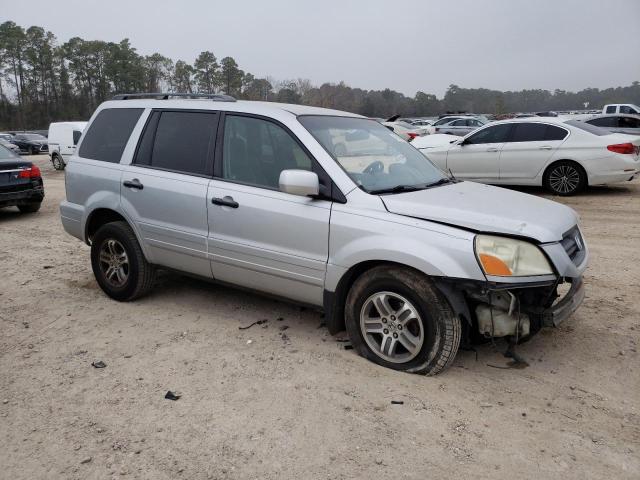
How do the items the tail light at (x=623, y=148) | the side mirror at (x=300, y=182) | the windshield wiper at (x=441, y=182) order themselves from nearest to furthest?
the side mirror at (x=300, y=182)
the windshield wiper at (x=441, y=182)
the tail light at (x=623, y=148)

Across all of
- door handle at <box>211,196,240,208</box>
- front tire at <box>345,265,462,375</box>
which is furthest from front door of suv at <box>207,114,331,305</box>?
front tire at <box>345,265,462,375</box>

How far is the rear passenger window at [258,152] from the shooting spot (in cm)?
388

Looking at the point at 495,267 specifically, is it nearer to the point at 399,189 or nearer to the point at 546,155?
the point at 399,189

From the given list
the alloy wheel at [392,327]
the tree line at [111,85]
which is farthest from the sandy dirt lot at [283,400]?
the tree line at [111,85]

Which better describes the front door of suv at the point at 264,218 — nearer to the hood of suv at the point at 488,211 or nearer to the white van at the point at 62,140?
the hood of suv at the point at 488,211

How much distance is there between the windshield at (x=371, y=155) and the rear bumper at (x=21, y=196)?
25.3 ft

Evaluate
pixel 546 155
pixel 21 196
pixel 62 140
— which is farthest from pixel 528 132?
pixel 62 140

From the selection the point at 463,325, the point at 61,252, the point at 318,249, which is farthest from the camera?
the point at 61,252

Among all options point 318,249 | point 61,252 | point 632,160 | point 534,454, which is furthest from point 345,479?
point 632,160

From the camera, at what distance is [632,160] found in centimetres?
987

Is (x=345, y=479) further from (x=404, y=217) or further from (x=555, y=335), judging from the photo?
(x=555, y=335)

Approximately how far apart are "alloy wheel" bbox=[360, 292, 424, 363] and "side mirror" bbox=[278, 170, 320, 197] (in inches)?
33.0

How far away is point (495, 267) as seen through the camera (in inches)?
121

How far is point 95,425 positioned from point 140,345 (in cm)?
109
